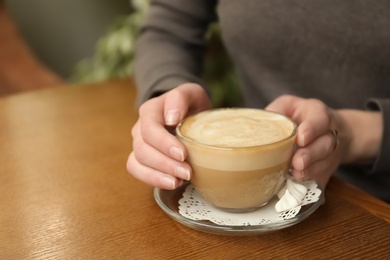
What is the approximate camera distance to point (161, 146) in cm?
61

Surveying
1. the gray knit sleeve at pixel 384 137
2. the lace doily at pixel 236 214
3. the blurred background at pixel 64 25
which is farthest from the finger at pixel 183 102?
the blurred background at pixel 64 25

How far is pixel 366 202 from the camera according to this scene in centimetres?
65

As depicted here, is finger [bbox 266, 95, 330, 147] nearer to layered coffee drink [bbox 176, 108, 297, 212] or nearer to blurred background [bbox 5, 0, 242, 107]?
layered coffee drink [bbox 176, 108, 297, 212]

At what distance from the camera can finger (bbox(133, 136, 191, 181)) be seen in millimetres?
590

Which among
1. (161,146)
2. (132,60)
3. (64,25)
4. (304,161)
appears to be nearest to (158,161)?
(161,146)

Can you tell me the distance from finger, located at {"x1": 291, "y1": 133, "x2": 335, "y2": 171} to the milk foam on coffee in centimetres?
3

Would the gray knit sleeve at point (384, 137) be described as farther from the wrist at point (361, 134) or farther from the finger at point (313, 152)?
the finger at point (313, 152)

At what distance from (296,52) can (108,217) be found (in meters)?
0.50

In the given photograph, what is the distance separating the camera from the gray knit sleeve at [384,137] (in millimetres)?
759

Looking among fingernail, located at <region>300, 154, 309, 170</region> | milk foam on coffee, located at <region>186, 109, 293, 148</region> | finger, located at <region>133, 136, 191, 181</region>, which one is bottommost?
finger, located at <region>133, 136, 191, 181</region>

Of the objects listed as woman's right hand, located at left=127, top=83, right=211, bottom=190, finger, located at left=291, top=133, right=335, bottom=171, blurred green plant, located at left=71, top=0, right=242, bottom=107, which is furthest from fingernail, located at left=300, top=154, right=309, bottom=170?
blurred green plant, located at left=71, top=0, right=242, bottom=107

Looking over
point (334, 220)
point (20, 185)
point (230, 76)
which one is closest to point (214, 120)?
point (334, 220)

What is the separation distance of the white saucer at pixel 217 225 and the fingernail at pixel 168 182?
3cm

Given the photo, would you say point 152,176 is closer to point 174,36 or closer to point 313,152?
point 313,152
